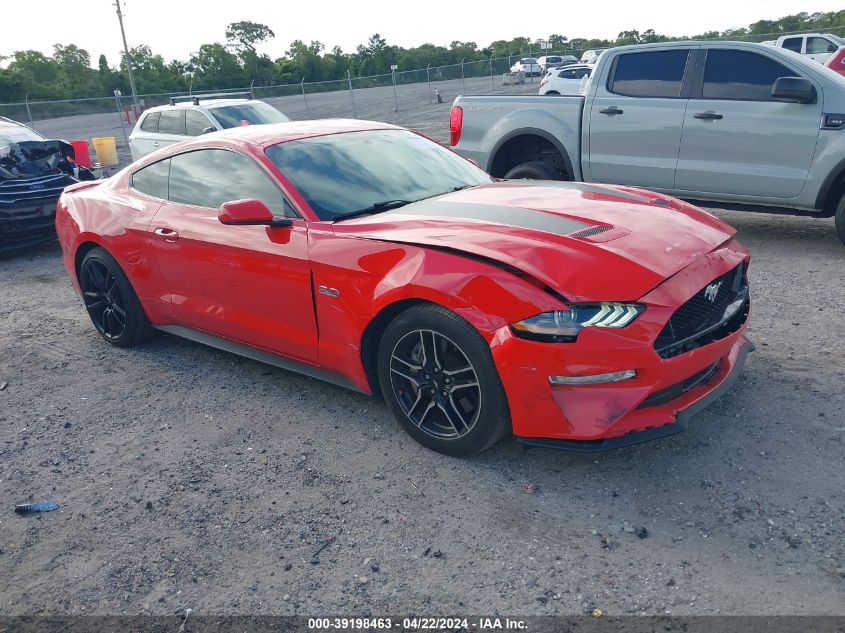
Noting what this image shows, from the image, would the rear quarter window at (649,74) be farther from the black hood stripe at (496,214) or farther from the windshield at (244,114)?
the windshield at (244,114)

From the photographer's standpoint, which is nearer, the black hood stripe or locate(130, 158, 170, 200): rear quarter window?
the black hood stripe

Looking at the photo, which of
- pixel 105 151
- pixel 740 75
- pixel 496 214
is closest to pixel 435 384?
pixel 496 214

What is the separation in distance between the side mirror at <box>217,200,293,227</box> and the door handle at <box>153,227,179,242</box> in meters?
0.85

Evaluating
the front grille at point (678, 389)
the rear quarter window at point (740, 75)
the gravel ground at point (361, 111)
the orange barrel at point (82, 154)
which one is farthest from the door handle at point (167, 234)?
the gravel ground at point (361, 111)

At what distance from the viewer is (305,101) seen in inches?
1243

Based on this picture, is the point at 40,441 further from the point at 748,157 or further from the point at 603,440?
the point at 748,157

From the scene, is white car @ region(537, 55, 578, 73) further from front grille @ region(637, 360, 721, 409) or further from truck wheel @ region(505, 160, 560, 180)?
front grille @ region(637, 360, 721, 409)

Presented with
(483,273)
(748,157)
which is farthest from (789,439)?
(748,157)

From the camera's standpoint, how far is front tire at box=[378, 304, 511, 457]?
3258 mm

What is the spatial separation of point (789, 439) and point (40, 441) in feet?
13.4

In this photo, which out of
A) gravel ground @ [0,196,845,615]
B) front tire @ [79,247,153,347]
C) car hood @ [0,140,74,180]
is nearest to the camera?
gravel ground @ [0,196,845,615]

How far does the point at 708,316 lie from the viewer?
336cm

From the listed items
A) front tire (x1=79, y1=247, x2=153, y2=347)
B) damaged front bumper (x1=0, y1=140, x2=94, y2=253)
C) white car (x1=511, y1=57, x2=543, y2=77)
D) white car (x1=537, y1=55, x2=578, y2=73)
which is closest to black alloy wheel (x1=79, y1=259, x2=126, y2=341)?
front tire (x1=79, y1=247, x2=153, y2=347)

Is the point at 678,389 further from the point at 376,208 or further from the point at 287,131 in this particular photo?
the point at 287,131
